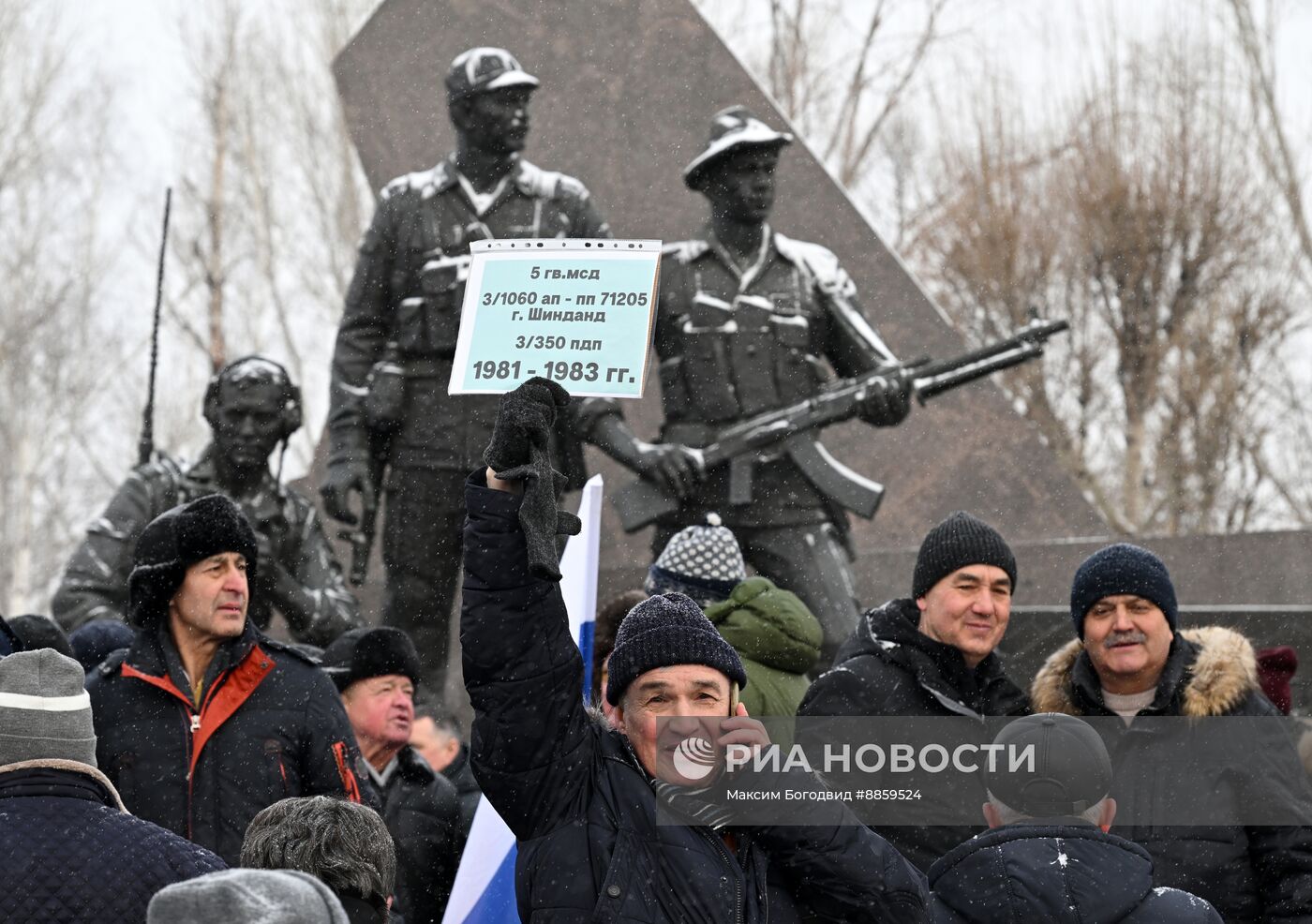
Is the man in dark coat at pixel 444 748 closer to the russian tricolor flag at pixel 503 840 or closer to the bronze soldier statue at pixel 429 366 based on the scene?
the russian tricolor flag at pixel 503 840

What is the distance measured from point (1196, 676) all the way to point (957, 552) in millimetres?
526

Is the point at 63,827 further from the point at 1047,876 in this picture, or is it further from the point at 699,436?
the point at 699,436

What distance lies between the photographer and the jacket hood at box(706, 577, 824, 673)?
419 cm

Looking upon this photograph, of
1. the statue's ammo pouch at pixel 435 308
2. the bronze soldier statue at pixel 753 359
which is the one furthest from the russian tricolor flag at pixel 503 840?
the statue's ammo pouch at pixel 435 308

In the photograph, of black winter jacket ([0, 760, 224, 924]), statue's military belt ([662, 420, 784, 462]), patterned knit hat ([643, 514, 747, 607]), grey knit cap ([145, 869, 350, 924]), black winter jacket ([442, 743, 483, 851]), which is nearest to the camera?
grey knit cap ([145, 869, 350, 924])

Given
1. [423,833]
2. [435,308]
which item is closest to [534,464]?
[423,833]

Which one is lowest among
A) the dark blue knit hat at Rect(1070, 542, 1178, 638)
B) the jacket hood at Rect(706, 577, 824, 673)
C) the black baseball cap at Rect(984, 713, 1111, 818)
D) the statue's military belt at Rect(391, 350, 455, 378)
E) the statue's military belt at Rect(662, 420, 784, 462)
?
the black baseball cap at Rect(984, 713, 1111, 818)

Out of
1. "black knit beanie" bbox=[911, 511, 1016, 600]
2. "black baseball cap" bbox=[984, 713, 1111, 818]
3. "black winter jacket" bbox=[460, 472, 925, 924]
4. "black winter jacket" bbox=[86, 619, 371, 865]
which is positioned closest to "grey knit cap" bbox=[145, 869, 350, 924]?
"black winter jacket" bbox=[460, 472, 925, 924]

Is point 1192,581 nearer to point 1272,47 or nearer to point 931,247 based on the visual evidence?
point 1272,47

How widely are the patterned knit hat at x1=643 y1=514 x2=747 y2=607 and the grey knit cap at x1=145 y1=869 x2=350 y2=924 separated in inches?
88.6

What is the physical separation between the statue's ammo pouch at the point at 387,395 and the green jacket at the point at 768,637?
3.42 meters

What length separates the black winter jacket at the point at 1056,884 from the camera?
9.81 ft

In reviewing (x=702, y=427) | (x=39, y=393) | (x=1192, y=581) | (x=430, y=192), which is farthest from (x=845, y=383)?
(x=39, y=393)

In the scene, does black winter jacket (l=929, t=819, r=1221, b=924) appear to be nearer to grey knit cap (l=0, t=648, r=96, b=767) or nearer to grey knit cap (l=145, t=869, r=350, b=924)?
grey knit cap (l=145, t=869, r=350, b=924)
